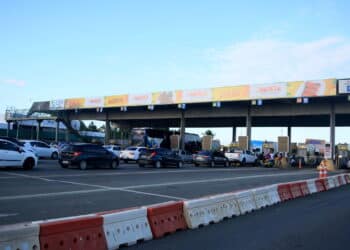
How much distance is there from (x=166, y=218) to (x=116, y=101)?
151 ft

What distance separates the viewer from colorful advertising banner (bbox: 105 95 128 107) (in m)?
52.0

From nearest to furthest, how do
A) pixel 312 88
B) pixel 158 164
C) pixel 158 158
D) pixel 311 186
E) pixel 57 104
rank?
1. pixel 311 186
2. pixel 158 158
3. pixel 158 164
4. pixel 312 88
5. pixel 57 104


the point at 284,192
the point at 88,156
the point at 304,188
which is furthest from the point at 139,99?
the point at 284,192

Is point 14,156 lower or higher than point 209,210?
higher

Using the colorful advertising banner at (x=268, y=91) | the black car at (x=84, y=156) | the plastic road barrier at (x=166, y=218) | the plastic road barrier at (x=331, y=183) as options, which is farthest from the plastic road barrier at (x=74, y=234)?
the colorful advertising banner at (x=268, y=91)

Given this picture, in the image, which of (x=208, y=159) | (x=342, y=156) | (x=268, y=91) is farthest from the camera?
(x=342, y=156)

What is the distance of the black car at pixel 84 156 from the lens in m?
23.4

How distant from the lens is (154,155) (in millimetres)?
30250

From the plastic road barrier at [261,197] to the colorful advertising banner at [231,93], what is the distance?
31.7 metres

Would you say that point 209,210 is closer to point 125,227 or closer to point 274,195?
point 125,227

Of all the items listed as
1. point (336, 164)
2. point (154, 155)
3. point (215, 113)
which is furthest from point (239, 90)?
point (154, 155)

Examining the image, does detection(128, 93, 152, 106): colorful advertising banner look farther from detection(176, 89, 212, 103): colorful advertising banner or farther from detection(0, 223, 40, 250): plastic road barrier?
detection(0, 223, 40, 250): plastic road barrier

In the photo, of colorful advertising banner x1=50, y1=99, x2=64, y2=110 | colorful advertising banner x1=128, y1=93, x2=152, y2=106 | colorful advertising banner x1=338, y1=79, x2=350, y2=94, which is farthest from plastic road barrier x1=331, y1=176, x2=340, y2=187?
colorful advertising banner x1=50, y1=99, x2=64, y2=110

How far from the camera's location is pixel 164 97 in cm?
4916
